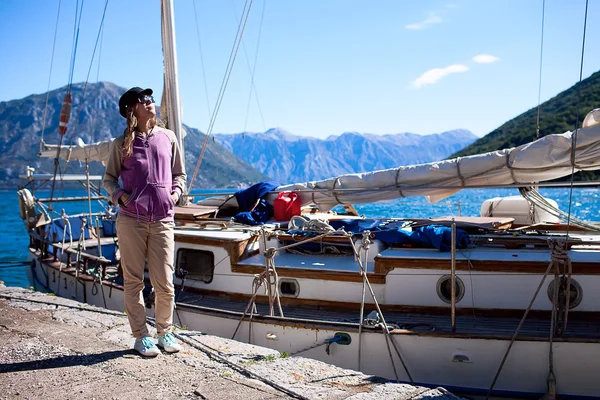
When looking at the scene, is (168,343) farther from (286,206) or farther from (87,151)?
(87,151)

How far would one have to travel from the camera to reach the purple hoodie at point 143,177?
4.05 m

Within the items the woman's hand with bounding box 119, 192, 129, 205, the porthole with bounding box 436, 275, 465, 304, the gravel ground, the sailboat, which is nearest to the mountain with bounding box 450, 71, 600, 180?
the sailboat

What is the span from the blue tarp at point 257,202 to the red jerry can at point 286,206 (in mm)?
275

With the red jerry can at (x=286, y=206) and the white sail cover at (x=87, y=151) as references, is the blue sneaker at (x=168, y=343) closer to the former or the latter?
the red jerry can at (x=286, y=206)

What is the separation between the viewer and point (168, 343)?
13.9ft

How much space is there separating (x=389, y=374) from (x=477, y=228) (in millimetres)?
2567

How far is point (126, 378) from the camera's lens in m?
3.68

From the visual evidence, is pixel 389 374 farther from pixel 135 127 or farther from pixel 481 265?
pixel 135 127

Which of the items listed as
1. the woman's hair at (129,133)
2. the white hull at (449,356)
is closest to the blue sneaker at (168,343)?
the woman's hair at (129,133)

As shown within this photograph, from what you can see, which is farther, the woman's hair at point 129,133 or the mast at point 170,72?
the mast at point 170,72

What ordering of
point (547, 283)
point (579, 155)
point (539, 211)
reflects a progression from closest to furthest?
A: point (547, 283) → point (579, 155) → point (539, 211)

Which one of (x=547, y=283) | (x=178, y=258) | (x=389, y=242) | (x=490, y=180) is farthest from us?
(x=178, y=258)

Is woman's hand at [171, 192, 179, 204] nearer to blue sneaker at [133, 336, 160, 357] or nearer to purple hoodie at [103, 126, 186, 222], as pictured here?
purple hoodie at [103, 126, 186, 222]

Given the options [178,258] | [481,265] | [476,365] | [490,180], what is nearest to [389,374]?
[476,365]
